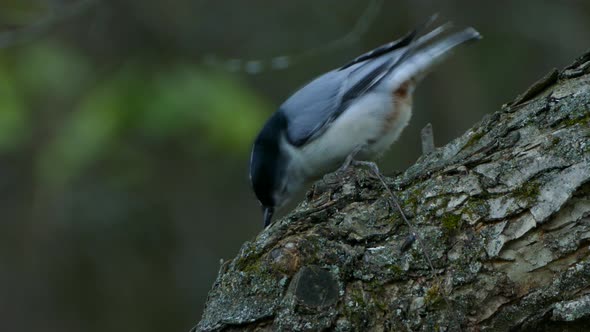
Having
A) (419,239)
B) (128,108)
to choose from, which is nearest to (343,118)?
(128,108)

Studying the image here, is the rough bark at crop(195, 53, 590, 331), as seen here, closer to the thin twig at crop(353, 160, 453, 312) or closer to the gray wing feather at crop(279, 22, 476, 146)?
the thin twig at crop(353, 160, 453, 312)

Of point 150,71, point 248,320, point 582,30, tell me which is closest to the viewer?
point 248,320

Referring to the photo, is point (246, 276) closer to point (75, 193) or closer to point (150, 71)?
point (150, 71)

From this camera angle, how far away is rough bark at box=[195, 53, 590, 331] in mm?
1617

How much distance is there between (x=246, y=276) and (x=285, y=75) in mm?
3984

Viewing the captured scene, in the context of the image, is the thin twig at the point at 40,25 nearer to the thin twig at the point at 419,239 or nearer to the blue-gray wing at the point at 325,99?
the blue-gray wing at the point at 325,99

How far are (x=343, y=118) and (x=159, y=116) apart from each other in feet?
3.47

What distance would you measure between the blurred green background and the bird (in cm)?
47

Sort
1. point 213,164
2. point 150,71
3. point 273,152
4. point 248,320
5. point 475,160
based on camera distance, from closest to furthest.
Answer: point 248,320 < point 475,160 < point 273,152 < point 150,71 < point 213,164

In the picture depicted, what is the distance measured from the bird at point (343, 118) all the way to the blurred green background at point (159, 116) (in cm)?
47

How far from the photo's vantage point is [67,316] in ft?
19.4

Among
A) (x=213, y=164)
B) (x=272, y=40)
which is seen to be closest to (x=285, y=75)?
(x=272, y=40)

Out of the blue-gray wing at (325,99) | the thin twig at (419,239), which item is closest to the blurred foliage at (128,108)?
the blue-gray wing at (325,99)

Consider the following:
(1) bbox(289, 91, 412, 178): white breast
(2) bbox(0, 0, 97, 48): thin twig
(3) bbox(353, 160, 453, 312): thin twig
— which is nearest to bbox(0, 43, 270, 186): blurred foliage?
(2) bbox(0, 0, 97, 48): thin twig
